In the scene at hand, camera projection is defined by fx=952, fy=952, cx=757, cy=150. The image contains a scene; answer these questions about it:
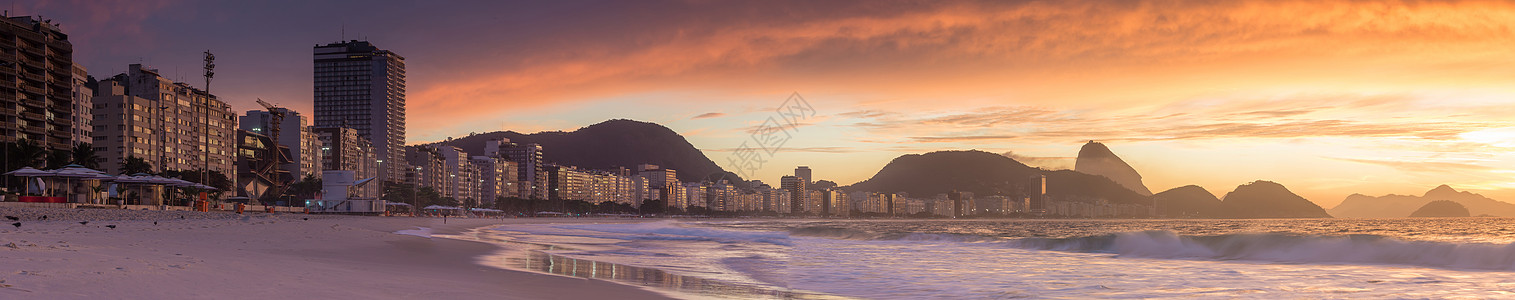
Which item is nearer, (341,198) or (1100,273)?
(1100,273)

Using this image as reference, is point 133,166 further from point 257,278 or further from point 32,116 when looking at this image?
point 257,278

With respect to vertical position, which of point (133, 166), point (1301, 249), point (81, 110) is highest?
point (81, 110)

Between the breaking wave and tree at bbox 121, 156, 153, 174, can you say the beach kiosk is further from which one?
the breaking wave

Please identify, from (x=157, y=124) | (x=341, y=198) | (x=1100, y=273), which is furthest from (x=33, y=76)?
(x=1100, y=273)

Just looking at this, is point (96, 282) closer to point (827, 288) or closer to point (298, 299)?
point (298, 299)

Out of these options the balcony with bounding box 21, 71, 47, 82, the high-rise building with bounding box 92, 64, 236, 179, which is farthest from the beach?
the high-rise building with bounding box 92, 64, 236, 179
